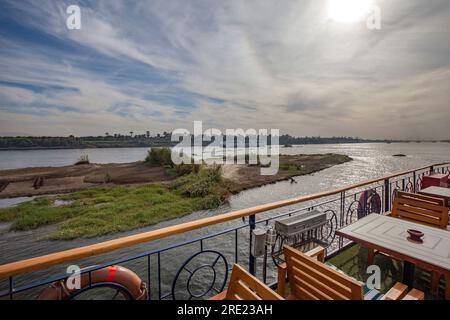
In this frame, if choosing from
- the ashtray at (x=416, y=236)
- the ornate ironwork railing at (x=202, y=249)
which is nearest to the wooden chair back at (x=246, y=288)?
the ornate ironwork railing at (x=202, y=249)

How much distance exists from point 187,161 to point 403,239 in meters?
25.8

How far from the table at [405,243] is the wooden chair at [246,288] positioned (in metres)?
1.48

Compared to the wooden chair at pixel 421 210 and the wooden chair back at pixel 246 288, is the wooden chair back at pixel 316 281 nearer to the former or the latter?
the wooden chair back at pixel 246 288

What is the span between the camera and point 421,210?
3322mm

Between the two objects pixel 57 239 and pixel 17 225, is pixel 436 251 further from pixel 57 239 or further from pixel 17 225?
pixel 17 225

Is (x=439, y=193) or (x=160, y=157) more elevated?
(x=439, y=193)

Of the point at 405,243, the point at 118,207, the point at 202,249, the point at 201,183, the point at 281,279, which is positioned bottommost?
the point at 118,207

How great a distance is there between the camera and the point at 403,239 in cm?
239

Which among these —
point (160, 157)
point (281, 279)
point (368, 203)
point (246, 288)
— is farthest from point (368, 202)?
point (160, 157)

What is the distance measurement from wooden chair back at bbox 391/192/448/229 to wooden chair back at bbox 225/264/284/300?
10.2 feet

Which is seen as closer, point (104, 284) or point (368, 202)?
point (104, 284)

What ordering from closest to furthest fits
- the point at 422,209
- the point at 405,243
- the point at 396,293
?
the point at 396,293, the point at 405,243, the point at 422,209

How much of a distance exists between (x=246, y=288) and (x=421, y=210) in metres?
3.23

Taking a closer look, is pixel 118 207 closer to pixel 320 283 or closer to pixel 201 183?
pixel 201 183
